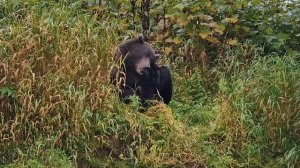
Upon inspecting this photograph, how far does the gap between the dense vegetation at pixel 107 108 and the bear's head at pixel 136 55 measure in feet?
0.47

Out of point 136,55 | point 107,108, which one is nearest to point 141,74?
point 136,55

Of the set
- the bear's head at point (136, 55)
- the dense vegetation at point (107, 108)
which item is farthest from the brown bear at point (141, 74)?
the dense vegetation at point (107, 108)

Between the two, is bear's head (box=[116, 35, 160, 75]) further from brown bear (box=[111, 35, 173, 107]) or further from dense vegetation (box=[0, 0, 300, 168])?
dense vegetation (box=[0, 0, 300, 168])

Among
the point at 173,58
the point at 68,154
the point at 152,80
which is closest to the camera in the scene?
the point at 68,154

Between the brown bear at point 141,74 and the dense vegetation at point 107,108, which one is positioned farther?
the brown bear at point 141,74

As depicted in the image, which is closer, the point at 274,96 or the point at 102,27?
the point at 274,96

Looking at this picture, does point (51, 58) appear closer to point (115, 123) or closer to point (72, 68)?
point (72, 68)

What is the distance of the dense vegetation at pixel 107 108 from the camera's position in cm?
551

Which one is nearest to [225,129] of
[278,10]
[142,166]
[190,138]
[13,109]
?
[190,138]

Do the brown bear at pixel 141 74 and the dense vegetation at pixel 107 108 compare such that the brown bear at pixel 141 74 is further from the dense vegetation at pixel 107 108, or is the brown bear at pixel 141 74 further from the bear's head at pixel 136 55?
the dense vegetation at pixel 107 108

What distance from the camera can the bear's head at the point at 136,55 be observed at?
21.1 ft

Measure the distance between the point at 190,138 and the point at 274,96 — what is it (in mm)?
941

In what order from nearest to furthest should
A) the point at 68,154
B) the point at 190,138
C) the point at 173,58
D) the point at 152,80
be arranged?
the point at 68,154 < the point at 190,138 < the point at 152,80 < the point at 173,58

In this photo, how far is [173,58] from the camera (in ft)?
25.6
